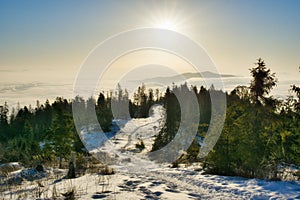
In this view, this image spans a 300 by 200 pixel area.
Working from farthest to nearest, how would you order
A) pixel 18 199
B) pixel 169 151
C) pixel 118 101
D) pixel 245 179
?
pixel 118 101 < pixel 169 151 < pixel 245 179 < pixel 18 199

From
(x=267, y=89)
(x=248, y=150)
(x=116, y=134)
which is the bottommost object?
(x=116, y=134)

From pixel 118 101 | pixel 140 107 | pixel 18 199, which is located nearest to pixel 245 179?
pixel 18 199

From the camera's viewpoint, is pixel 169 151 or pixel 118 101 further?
pixel 118 101

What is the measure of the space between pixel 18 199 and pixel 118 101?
103 meters

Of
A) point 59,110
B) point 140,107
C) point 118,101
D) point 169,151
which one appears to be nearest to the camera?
point 59,110

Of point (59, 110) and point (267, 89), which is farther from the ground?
point (267, 89)

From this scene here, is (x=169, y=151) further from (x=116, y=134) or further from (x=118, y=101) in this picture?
(x=118, y=101)

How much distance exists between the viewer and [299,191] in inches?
458

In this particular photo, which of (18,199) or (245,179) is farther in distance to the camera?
(245,179)

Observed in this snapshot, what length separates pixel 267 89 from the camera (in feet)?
77.9

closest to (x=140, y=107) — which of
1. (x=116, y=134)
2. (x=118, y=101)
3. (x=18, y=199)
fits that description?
(x=118, y=101)

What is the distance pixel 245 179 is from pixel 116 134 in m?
50.3

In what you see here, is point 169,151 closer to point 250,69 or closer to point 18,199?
point 250,69

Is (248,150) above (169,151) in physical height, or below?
above
